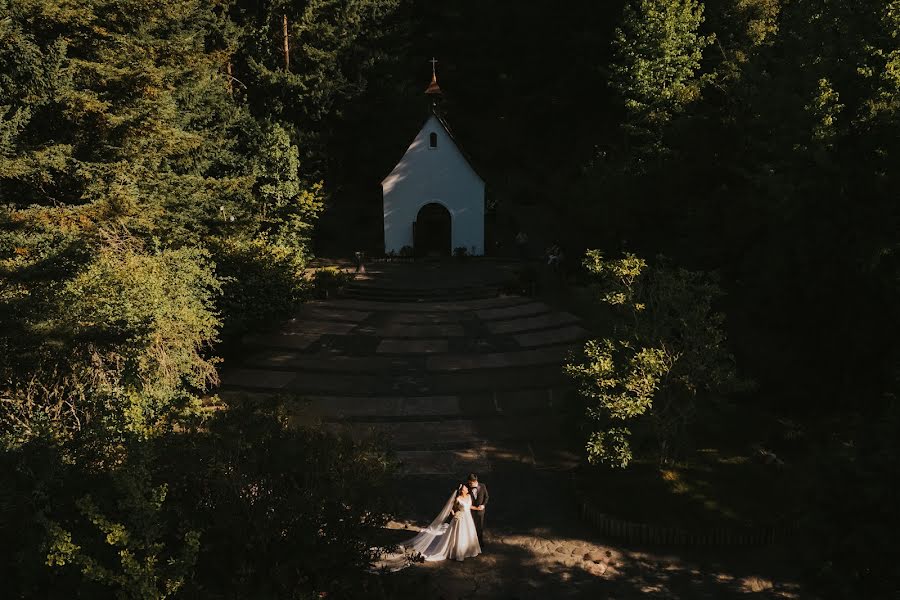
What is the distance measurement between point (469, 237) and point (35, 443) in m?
31.4

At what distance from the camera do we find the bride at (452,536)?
12922mm

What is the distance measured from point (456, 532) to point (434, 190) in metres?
28.2

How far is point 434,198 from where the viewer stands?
128 feet

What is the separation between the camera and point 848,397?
55.9 ft

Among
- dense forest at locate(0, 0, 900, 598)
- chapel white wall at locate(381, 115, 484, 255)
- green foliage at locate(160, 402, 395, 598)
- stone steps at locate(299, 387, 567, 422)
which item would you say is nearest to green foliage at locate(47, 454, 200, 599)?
dense forest at locate(0, 0, 900, 598)

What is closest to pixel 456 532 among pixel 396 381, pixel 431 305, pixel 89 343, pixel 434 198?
pixel 89 343

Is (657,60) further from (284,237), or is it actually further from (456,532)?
(456,532)

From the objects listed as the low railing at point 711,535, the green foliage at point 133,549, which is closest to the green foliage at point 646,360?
the low railing at point 711,535

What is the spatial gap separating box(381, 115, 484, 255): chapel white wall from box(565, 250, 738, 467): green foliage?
23.8 metres

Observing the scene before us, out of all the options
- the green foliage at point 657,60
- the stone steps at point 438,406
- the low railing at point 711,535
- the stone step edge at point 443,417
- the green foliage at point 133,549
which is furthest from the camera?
the green foliage at point 657,60

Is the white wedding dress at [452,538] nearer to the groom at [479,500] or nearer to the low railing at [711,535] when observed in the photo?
the groom at [479,500]

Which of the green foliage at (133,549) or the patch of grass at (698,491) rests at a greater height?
the green foliage at (133,549)

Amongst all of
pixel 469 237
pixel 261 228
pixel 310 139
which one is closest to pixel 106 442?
pixel 261 228

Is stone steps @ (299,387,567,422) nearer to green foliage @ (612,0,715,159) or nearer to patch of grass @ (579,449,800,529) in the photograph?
patch of grass @ (579,449,800,529)
